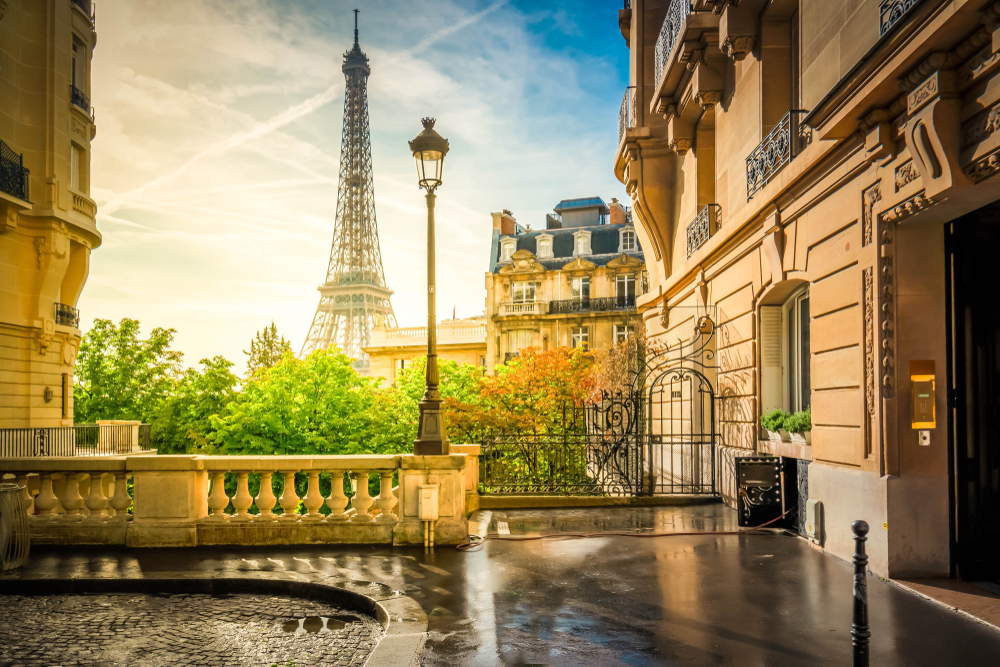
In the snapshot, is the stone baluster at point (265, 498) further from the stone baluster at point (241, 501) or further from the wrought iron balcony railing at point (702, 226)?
the wrought iron balcony railing at point (702, 226)

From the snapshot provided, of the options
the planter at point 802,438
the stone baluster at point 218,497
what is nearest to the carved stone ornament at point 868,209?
the planter at point 802,438

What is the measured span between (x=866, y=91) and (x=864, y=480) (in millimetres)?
4150

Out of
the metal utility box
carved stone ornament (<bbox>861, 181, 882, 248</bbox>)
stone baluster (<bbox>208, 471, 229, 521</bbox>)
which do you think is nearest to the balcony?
the metal utility box

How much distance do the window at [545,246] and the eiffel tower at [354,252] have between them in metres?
30.0

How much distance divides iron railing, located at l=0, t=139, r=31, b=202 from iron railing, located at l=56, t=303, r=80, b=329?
4.74 m

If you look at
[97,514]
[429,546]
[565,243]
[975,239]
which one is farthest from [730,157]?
[565,243]

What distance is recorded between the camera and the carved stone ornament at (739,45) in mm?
12445

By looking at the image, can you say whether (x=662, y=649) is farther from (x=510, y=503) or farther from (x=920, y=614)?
(x=510, y=503)

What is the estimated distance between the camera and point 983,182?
6285 mm

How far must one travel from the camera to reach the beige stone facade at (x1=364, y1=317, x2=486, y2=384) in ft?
189

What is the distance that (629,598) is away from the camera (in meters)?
6.89

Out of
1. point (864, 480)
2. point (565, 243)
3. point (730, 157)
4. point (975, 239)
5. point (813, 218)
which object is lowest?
point (864, 480)

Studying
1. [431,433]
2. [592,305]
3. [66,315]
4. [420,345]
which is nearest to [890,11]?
[431,433]

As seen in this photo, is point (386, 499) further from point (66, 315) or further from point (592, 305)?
point (592, 305)
